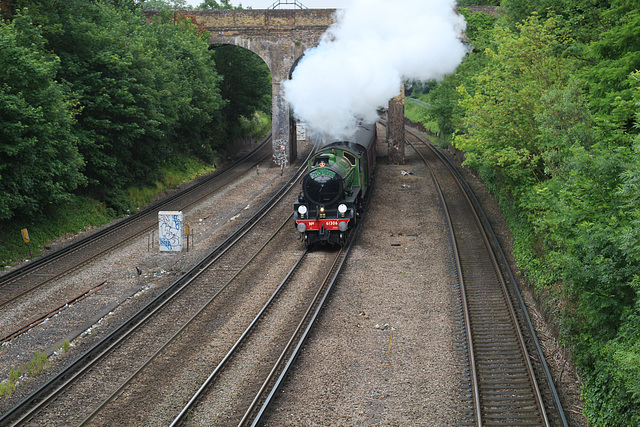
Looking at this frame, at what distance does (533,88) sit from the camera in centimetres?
1884

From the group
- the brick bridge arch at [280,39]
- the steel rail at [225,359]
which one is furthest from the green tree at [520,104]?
the brick bridge arch at [280,39]

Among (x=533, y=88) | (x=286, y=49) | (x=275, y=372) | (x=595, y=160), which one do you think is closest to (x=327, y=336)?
(x=275, y=372)

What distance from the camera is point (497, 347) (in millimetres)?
13180

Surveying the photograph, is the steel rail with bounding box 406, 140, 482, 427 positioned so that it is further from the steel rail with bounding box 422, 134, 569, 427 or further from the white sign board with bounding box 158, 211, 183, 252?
the white sign board with bounding box 158, 211, 183, 252

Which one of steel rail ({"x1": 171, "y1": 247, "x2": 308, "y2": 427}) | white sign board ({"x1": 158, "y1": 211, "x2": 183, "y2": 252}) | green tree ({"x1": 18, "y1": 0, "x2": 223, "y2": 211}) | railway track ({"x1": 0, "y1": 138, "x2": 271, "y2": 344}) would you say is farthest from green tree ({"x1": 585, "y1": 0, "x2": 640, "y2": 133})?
green tree ({"x1": 18, "y1": 0, "x2": 223, "y2": 211})

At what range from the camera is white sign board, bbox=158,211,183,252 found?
69.4 feet

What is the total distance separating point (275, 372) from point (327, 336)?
2213 millimetres

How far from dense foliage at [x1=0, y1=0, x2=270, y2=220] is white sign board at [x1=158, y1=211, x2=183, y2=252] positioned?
433cm

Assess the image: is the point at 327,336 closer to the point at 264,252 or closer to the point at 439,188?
the point at 264,252

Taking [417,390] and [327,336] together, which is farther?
[327,336]

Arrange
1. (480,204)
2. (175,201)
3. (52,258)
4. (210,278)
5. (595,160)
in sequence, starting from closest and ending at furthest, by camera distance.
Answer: (595,160)
(210,278)
(52,258)
(480,204)
(175,201)

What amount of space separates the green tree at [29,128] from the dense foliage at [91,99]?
0.04 metres

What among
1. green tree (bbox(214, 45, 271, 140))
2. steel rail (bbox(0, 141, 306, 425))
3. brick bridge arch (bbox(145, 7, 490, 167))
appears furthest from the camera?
green tree (bbox(214, 45, 271, 140))

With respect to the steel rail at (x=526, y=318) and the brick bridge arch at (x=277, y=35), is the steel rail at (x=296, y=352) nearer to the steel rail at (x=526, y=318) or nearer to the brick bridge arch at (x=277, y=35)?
the steel rail at (x=526, y=318)
